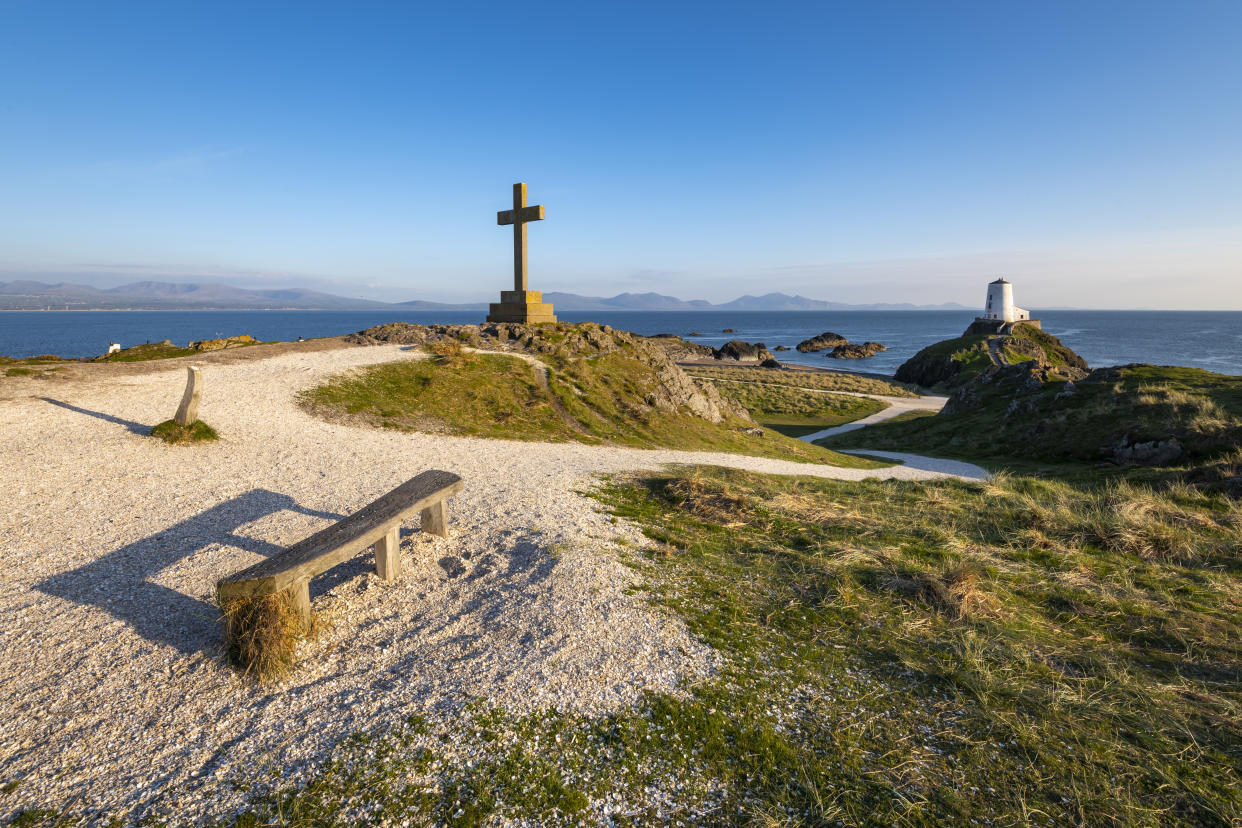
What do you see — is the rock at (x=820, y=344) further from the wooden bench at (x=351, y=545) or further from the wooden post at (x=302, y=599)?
the wooden post at (x=302, y=599)

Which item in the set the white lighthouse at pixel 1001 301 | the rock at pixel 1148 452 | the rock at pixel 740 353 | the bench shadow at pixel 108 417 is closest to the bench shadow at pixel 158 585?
the bench shadow at pixel 108 417

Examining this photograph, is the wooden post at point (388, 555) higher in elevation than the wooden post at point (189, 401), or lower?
lower

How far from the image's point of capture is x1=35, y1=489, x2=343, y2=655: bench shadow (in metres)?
5.66

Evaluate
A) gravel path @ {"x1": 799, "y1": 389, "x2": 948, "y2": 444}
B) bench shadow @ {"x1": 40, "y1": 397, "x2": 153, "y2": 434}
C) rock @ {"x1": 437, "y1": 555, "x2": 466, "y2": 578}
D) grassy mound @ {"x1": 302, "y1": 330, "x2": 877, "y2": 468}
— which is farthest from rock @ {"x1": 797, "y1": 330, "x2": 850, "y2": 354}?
rock @ {"x1": 437, "y1": 555, "x2": 466, "y2": 578}

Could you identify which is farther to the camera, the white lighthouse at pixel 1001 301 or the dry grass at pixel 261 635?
the white lighthouse at pixel 1001 301

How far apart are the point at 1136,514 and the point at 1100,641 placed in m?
5.43

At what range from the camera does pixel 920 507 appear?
11.2 m

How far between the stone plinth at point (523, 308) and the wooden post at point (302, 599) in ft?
65.6

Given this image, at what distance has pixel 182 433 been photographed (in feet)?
38.8

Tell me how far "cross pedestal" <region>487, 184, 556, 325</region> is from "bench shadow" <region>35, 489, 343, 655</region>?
1724 cm

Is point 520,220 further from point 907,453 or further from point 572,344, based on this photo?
point 907,453

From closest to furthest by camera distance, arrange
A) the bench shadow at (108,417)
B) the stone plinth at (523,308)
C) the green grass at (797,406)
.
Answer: the bench shadow at (108,417)
the stone plinth at (523,308)
the green grass at (797,406)

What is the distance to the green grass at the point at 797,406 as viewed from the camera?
34906 mm

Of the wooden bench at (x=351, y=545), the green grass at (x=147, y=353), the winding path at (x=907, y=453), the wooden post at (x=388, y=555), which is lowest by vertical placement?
the winding path at (x=907, y=453)
